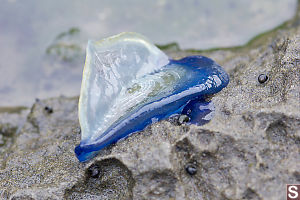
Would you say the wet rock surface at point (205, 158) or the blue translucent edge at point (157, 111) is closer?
the wet rock surface at point (205, 158)

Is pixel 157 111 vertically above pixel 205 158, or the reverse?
pixel 157 111

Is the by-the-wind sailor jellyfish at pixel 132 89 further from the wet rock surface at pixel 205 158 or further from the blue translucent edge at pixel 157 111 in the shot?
the wet rock surface at pixel 205 158

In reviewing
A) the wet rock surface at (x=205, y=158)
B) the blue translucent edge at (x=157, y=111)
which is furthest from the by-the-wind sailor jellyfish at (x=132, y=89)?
the wet rock surface at (x=205, y=158)

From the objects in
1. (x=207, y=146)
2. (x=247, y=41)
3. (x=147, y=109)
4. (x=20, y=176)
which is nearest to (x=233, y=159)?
(x=207, y=146)

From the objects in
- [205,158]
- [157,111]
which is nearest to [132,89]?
[157,111]

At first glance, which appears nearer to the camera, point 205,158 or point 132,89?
point 205,158

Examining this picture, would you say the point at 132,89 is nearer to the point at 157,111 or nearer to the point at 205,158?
the point at 157,111

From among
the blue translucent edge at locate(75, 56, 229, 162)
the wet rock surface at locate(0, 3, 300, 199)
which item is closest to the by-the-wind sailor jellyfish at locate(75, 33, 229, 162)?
the blue translucent edge at locate(75, 56, 229, 162)
